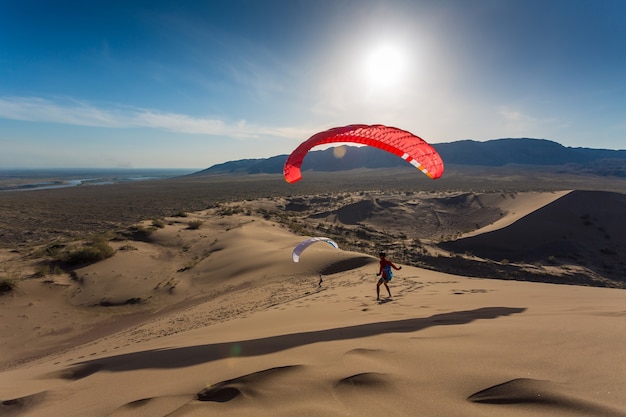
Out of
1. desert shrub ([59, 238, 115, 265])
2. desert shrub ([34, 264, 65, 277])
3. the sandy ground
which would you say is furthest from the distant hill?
the sandy ground

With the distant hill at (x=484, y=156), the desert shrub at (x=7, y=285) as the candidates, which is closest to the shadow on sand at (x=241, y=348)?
the desert shrub at (x=7, y=285)

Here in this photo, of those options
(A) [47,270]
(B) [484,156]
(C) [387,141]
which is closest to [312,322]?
(C) [387,141]

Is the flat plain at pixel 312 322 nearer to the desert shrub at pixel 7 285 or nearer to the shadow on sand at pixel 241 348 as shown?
the shadow on sand at pixel 241 348

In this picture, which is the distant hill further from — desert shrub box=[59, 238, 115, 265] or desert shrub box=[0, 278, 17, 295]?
desert shrub box=[0, 278, 17, 295]

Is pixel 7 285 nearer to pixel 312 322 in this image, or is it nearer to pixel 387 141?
pixel 312 322

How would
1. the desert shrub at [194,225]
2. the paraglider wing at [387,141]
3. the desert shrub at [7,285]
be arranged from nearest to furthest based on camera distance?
the paraglider wing at [387,141]
the desert shrub at [7,285]
the desert shrub at [194,225]

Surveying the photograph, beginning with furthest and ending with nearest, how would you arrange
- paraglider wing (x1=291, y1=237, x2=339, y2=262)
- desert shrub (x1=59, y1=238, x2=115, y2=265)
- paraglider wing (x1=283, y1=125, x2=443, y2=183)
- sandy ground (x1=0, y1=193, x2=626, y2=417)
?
desert shrub (x1=59, y1=238, x2=115, y2=265), paraglider wing (x1=291, y1=237, x2=339, y2=262), paraglider wing (x1=283, y1=125, x2=443, y2=183), sandy ground (x1=0, y1=193, x2=626, y2=417)

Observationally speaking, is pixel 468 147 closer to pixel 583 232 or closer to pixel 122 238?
pixel 583 232
